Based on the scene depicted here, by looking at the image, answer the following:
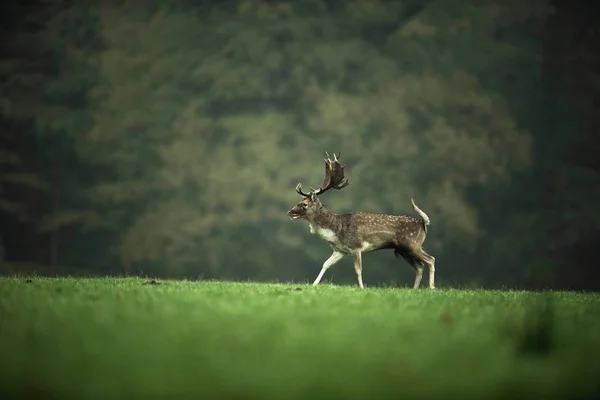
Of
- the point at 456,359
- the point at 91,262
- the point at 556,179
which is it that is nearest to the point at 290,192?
the point at 91,262

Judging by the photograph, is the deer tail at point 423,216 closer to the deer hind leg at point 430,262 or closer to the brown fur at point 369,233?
the brown fur at point 369,233

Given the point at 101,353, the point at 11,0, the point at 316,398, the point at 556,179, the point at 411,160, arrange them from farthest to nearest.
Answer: the point at 11,0 < the point at 411,160 < the point at 556,179 < the point at 101,353 < the point at 316,398

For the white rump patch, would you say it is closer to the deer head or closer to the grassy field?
the deer head

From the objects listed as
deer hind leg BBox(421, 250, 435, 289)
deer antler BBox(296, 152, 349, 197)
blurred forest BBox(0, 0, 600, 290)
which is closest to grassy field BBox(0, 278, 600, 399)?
deer hind leg BBox(421, 250, 435, 289)

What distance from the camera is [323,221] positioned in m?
14.2

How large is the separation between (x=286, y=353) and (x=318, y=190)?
1059 cm

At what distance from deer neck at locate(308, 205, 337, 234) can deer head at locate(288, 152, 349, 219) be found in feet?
0.35

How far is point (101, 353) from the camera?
4.07 m

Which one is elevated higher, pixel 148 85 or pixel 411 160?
pixel 148 85

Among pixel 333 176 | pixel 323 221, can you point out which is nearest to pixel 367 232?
pixel 323 221

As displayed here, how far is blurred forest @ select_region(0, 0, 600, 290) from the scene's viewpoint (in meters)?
26.7

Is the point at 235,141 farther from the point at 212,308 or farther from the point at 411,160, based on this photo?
the point at 212,308

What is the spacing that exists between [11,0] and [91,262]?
1274cm

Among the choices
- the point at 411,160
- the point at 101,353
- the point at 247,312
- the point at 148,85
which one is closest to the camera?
the point at 101,353
